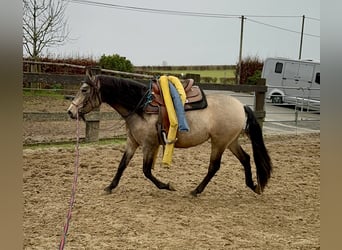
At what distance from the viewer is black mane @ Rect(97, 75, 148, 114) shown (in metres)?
2.98

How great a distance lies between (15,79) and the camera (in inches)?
15.1

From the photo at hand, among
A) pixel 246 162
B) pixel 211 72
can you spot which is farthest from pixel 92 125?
pixel 211 72

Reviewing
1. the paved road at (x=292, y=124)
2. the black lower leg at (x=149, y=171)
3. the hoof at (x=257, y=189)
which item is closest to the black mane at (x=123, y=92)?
the black lower leg at (x=149, y=171)

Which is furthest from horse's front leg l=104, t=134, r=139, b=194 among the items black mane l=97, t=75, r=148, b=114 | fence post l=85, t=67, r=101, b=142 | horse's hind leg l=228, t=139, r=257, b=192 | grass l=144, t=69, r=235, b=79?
grass l=144, t=69, r=235, b=79

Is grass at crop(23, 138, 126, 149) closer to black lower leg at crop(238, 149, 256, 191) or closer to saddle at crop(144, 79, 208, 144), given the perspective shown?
saddle at crop(144, 79, 208, 144)

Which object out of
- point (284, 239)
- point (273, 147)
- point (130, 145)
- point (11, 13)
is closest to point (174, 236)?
point (284, 239)

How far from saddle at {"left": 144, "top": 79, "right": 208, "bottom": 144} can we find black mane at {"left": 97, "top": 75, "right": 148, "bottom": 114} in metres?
0.08

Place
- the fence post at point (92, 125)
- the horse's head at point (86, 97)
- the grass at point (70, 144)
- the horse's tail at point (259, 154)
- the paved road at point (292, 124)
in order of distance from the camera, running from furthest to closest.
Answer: the paved road at point (292, 124)
the fence post at point (92, 125)
the grass at point (70, 144)
the horse's tail at point (259, 154)
the horse's head at point (86, 97)

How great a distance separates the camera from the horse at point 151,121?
2.94 meters

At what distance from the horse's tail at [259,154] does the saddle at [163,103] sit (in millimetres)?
407

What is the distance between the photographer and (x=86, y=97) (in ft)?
9.58

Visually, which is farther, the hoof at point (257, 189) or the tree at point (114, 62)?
the tree at point (114, 62)

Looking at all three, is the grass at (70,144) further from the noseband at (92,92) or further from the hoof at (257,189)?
the hoof at (257,189)

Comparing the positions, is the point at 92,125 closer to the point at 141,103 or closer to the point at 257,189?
the point at 141,103
